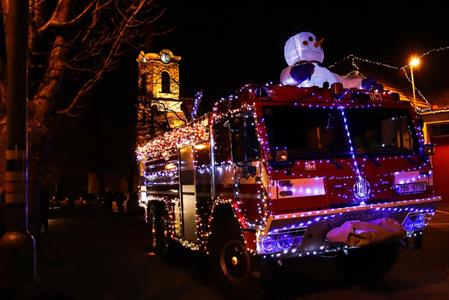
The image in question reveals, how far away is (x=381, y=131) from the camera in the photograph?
7637mm

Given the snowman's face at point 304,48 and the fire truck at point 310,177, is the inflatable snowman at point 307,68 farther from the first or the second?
the fire truck at point 310,177

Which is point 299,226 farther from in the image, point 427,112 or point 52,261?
point 427,112

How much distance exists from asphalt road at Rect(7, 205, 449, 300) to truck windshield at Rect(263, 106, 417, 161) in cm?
199

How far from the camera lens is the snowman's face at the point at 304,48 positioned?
30.4 ft

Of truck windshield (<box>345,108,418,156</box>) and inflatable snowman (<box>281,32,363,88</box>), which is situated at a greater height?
inflatable snowman (<box>281,32,363,88</box>)

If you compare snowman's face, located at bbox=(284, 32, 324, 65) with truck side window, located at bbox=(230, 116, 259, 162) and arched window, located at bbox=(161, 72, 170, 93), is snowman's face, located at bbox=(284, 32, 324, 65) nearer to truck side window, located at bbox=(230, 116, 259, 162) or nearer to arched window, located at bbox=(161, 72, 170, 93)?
truck side window, located at bbox=(230, 116, 259, 162)

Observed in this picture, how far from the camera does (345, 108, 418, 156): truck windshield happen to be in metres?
7.41

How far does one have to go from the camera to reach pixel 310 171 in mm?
6793

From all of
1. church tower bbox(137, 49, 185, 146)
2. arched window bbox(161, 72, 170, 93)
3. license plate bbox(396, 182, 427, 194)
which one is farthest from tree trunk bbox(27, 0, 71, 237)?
arched window bbox(161, 72, 170, 93)

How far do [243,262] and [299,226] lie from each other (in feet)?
3.80

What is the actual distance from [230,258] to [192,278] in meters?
2.02

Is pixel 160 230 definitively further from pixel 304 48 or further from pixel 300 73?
pixel 300 73

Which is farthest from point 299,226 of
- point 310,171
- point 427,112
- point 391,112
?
point 427,112

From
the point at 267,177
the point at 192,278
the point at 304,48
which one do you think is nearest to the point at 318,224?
the point at 267,177
